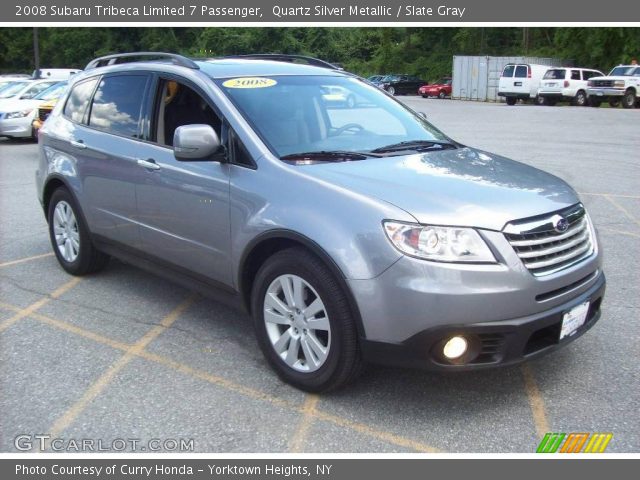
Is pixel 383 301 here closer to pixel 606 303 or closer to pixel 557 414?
pixel 557 414

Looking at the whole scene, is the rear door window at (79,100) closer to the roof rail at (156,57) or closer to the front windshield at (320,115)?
the roof rail at (156,57)

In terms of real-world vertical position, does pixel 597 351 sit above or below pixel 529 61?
below

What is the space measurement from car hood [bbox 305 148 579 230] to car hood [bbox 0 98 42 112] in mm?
15371

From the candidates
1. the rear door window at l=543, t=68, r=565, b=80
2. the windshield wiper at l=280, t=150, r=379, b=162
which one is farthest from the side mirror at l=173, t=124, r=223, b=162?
the rear door window at l=543, t=68, r=565, b=80

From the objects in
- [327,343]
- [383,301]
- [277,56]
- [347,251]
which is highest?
[277,56]

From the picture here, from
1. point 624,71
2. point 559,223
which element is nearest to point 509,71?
point 624,71

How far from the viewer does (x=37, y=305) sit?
5160 millimetres

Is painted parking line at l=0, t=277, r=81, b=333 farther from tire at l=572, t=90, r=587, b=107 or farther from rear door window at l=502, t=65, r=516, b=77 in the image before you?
rear door window at l=502, t=65, r=516, b=77

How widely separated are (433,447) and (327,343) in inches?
29.8

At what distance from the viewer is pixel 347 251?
3271 mm

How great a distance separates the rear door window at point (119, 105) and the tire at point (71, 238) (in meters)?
0.78

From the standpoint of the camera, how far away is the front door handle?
4508mm
